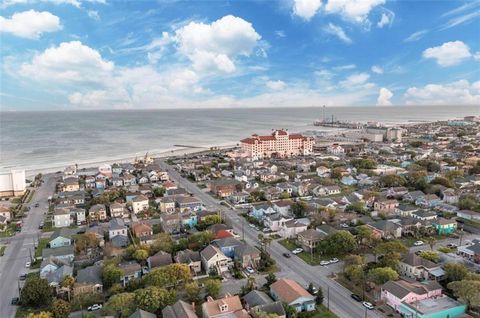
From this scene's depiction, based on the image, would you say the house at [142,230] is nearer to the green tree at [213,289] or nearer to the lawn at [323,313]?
the green tree at [213,289]

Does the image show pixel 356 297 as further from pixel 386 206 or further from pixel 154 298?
pixel 386 206

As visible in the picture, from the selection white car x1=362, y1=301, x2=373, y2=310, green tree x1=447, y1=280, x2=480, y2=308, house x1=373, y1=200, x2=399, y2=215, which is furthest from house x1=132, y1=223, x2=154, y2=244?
house x1=373, y1=200, x2=399, y2=215

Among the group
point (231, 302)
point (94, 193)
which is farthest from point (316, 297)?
point (94, 193)

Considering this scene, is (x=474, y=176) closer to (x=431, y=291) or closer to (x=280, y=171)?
(x=280, y=171)

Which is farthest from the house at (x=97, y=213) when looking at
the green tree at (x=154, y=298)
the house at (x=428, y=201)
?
the house at (x=428, y=201)

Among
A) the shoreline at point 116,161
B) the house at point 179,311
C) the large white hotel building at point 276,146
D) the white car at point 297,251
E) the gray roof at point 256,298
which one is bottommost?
the white car at point 297,251

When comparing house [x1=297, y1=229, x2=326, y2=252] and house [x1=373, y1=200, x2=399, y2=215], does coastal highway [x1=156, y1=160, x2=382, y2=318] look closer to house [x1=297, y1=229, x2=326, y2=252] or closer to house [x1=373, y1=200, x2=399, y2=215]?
house [x1=297, y1=229, x2=326, y2=252]

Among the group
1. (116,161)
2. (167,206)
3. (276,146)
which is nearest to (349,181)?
(167,206)
